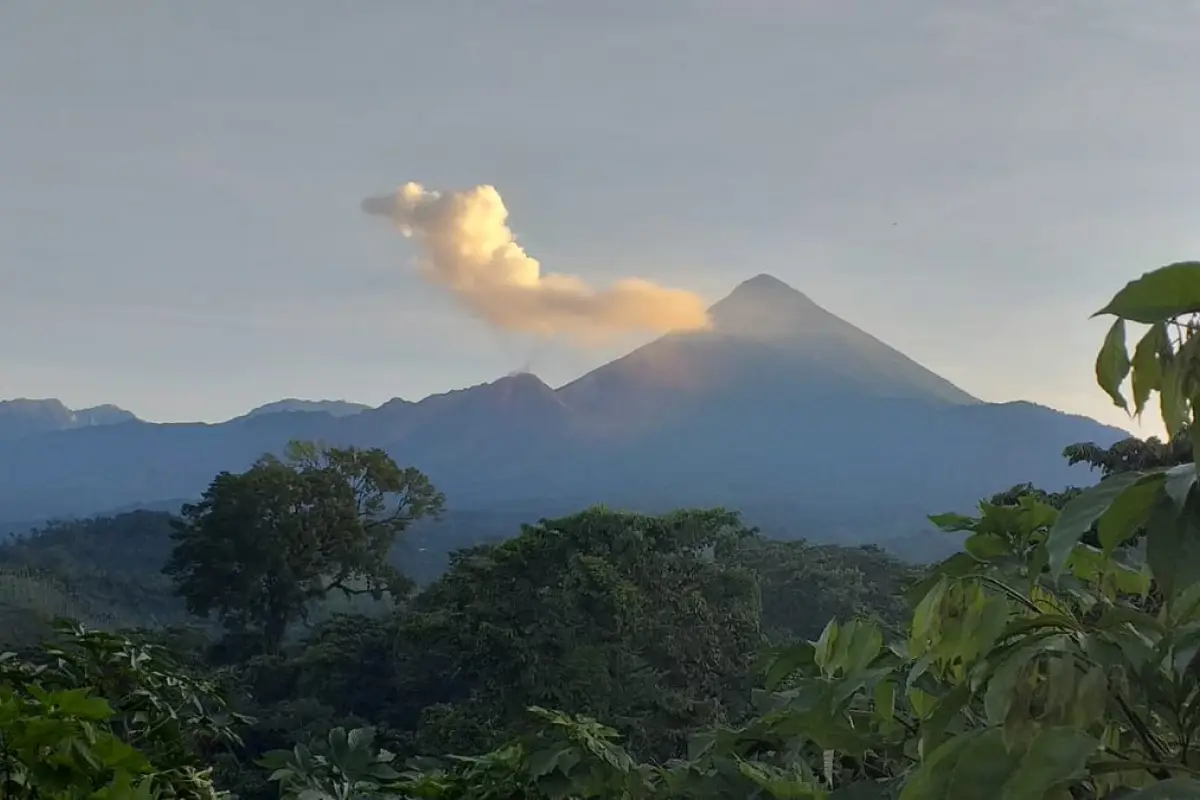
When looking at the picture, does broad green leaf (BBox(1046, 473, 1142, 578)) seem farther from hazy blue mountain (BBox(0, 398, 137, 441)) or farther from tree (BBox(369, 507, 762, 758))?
hazy blue mountain (BBox(0, 398, 137, 441))

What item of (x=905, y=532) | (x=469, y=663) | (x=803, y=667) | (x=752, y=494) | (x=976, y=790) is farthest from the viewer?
(x=752, y=494)

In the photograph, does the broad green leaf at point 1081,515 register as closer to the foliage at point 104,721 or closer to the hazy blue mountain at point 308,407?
the foliage at point 104,721

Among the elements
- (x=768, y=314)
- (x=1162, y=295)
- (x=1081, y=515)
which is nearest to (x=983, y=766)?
(x=1081, y=515)

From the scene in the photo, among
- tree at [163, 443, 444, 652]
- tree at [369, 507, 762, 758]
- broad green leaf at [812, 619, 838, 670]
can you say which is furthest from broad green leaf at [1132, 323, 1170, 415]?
tree at [163, 443, 444, 652]

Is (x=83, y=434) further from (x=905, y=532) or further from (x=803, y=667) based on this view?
(x=803, y=667)

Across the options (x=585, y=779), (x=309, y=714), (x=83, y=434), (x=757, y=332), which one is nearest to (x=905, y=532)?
(x=757, y=332)

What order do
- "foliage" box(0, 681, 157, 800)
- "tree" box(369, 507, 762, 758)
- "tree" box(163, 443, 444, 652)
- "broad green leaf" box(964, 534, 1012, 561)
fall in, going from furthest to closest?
"tree" box(163, 443, 444, 652)
"tree" box(369, 507, 762, 758)
"foliage" box(0, 681, 157, 800)
"broad green leaf" box(964, 534, 1012, 561)

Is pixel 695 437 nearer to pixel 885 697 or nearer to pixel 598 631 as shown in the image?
pixel 598 631
